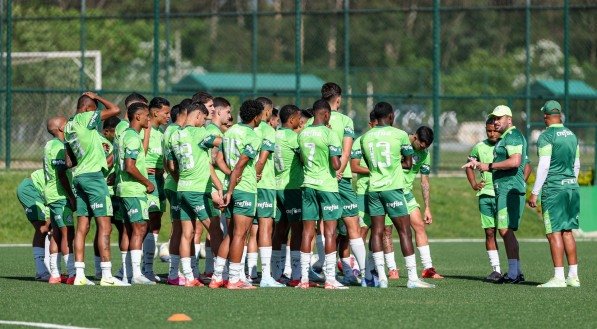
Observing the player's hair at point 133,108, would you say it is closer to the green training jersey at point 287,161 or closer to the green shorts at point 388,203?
the green training jersey at point 287,161

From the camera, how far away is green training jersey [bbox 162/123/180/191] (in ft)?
51.4

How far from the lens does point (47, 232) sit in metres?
16.7

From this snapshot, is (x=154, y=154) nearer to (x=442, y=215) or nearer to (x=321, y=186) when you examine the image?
(x=321, y=186)

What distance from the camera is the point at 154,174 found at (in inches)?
656

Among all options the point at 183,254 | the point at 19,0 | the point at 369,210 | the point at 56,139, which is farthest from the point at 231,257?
the point at 19,0

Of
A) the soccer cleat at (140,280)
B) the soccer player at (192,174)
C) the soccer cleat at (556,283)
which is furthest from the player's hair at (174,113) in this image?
the soccer cleat at (556,283)

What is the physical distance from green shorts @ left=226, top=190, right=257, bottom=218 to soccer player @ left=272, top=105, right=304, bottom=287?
999 millimetres

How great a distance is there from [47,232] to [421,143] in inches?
197

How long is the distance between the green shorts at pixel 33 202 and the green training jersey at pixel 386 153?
4.47m

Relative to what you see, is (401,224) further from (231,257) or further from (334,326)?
(334,326)

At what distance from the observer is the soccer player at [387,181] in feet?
49.8

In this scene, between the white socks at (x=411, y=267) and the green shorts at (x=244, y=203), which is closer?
the green shorts at (x=244, y=203)

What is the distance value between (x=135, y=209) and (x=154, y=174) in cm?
111

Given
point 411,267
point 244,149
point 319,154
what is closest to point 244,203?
point 244,149
